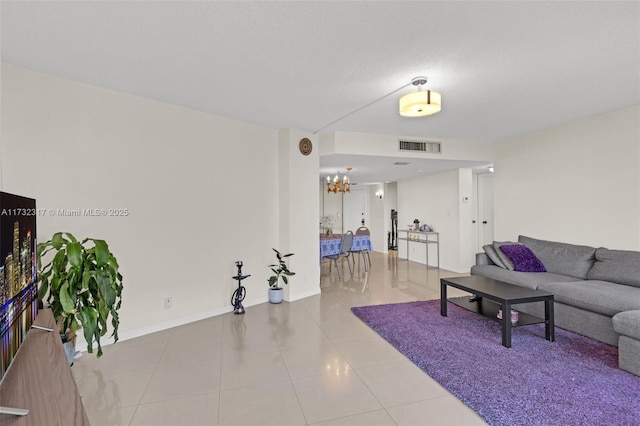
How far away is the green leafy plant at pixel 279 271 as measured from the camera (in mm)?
4191

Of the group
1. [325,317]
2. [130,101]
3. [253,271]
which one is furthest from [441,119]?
[130,101]

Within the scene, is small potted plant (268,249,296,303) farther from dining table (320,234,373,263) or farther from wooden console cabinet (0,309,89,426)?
wooden console cabinet (0,309,89,426)

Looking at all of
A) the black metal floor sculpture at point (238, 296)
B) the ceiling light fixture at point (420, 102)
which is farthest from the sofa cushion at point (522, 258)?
the black metal floor sculpture at point (238, 296)

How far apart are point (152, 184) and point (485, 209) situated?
6.48 metres

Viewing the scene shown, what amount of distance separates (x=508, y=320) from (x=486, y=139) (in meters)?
3.42

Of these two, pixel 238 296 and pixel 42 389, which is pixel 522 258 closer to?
pixel 238 296

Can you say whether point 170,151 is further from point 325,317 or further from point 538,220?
point 538,220

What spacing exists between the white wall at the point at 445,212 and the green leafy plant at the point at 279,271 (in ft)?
12.4

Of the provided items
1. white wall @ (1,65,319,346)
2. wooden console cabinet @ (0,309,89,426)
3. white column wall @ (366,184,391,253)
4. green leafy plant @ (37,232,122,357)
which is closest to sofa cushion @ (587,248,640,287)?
white wall @ (1,65,319,346)

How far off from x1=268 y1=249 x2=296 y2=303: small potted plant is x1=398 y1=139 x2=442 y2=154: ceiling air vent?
2.45 m

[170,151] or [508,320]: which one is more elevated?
[170,151]

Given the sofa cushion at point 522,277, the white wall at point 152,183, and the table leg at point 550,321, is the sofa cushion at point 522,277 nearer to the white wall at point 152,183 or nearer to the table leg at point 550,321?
the table leg at point 550,321

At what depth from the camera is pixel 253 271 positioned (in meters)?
4.17

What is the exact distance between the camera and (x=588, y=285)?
10.4 ft
